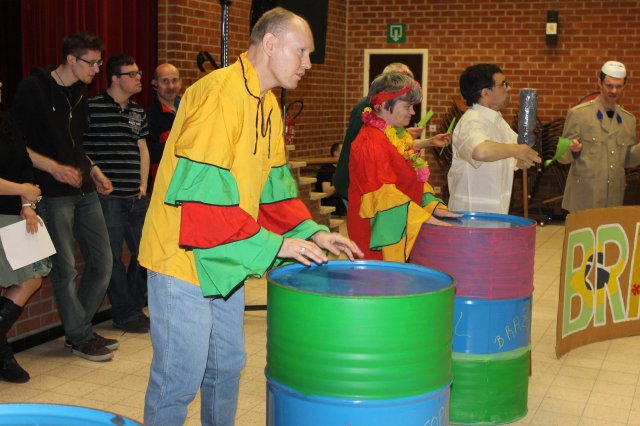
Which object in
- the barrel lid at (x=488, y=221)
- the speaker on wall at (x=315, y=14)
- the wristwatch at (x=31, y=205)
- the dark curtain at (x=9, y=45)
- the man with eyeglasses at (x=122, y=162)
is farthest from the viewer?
the speaker on wall at (x=315, y=14)

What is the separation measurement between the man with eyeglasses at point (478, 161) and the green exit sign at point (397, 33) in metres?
6.49

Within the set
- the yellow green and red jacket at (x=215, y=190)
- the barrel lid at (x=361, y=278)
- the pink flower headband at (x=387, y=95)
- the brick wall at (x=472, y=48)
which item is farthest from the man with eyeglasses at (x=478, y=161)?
the brick wall at (x=472, y=48)

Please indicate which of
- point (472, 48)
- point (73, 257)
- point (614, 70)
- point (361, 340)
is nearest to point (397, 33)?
point (472, 48)

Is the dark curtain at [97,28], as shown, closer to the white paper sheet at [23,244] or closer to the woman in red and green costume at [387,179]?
the white paper sheet at [23,244]

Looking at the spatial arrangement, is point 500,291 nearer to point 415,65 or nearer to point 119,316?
point 119,316

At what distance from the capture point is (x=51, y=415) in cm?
147

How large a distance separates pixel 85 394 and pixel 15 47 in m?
2.33

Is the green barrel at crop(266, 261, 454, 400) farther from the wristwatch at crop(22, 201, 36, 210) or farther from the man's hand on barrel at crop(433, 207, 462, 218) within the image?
the wristwatch at crop(22, 201, 36, 210)

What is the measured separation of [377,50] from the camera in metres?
10.5

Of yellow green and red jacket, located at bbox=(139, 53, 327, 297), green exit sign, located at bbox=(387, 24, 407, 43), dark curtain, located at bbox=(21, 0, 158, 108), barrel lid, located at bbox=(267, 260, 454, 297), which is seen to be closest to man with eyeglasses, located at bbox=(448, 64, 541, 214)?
barrel lid, located at bbox=(267, 260, 454, 297)

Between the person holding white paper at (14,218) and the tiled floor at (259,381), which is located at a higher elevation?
the person holding white paper at (14,218)

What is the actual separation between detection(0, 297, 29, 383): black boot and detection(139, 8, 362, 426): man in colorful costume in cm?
165

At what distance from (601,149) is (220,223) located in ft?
13.1

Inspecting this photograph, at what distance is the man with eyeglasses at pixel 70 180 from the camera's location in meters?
4.02
